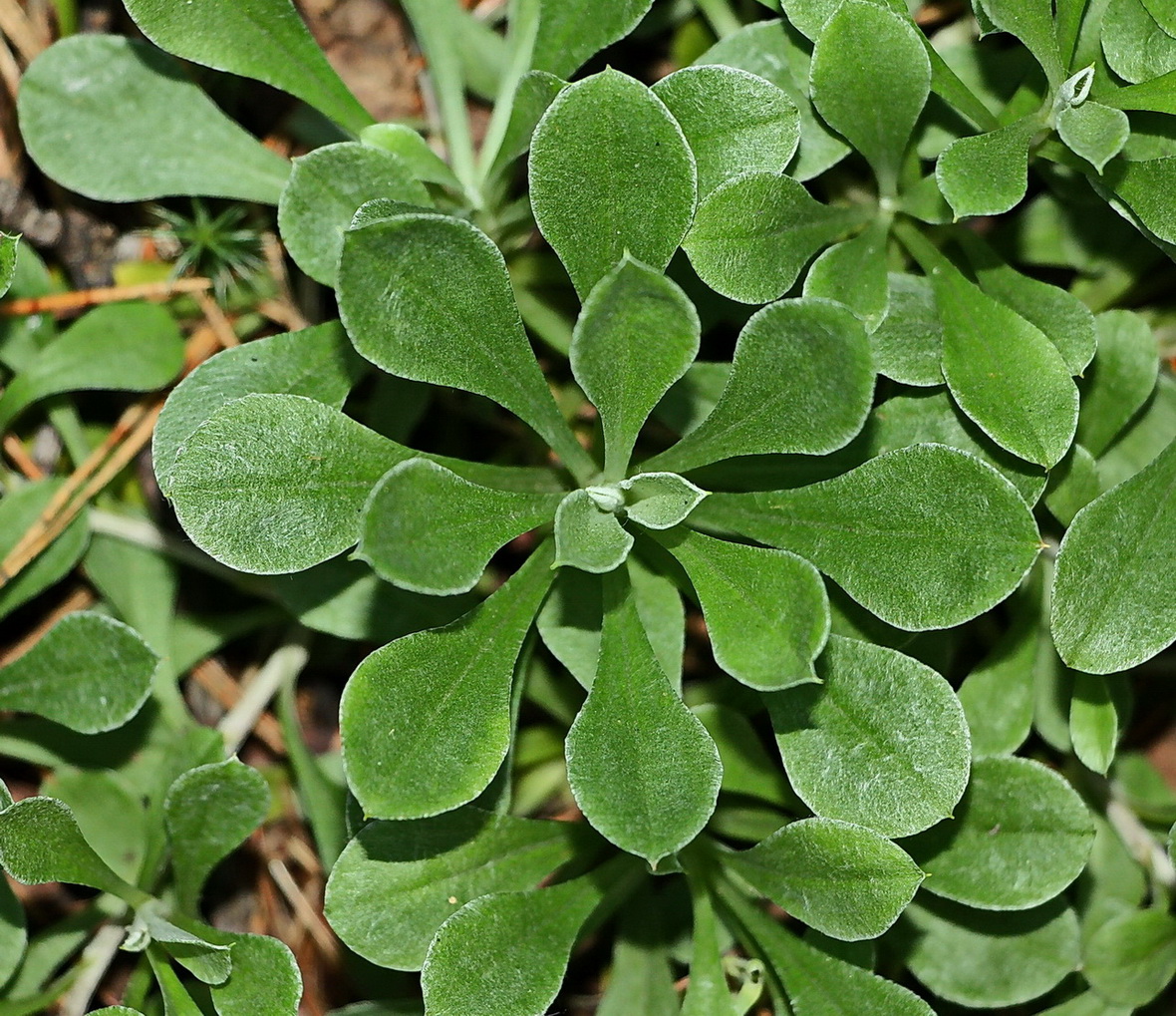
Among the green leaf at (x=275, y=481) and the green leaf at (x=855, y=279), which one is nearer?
the green leaf at (x=275, y=481)

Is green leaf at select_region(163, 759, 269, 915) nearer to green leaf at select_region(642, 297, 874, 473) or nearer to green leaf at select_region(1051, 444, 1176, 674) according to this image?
green leaf at select_region(642, 297, 874, 473)

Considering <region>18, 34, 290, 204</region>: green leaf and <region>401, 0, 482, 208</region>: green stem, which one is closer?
<region>18, 34, 290, 204</region>: green leaf

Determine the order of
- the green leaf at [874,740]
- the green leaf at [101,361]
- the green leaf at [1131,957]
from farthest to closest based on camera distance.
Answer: the green leaf at [101,361] → the green leaf at [1131,957] → the green leaf at [874,740]

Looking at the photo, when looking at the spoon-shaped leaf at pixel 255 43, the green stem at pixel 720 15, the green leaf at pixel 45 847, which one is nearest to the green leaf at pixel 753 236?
the green stem at pixel 720 15

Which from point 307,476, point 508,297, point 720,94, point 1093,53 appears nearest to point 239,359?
point 307,476

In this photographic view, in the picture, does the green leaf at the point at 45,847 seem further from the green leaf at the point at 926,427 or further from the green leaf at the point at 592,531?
the green leaf at the point at 926,427

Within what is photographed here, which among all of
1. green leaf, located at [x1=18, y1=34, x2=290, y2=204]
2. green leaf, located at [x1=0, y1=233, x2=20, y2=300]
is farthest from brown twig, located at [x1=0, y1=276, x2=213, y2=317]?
green leaf, located at [x1=0, y1=233, x2=20, y2=300]
